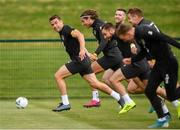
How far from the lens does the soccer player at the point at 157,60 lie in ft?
38.2

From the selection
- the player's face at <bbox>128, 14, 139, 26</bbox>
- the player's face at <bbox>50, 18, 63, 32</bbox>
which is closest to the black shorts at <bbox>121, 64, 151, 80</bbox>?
the player's face at <bbox>128, 14, 139, 26</bbox>

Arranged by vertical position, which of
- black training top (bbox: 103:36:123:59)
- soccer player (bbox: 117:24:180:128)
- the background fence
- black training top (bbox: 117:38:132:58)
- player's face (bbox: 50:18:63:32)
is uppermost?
the background fence

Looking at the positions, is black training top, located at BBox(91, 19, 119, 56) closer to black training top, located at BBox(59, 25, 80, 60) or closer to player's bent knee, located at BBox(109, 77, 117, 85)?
black training top, located at BBox(59, 25, 80, 60)

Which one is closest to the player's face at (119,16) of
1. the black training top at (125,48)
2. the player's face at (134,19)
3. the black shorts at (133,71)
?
the black training top at (125,48)

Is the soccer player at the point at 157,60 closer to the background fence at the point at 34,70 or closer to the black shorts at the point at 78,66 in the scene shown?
the black shorts at the point at 78,66

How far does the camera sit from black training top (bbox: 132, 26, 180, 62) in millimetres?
11594

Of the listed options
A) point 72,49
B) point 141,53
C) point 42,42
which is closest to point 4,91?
point 42,42

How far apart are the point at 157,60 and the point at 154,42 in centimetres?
33

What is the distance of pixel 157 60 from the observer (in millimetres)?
11938

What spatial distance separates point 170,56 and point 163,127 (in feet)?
3.86

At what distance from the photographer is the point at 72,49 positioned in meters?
14.6

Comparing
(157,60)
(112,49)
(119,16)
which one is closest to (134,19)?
(157,60)

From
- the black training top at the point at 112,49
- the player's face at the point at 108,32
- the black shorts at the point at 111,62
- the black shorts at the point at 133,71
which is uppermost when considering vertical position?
the black training top at the point at 112,49

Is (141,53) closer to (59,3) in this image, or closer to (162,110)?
(162,110)
